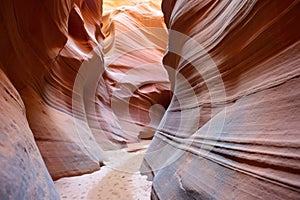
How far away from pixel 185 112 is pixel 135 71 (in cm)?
574

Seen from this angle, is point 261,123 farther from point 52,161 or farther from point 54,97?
point 54,97

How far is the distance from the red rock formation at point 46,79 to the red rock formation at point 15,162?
23.2 inches

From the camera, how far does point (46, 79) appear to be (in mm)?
2732

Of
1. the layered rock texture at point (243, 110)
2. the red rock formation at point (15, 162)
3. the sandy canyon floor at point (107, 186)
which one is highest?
the layered rock texture at point (243, 110)

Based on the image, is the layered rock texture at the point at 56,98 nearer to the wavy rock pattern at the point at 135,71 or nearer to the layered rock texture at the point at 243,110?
the wavy rock pattern at the point at 135,71

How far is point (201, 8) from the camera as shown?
2.10 meters

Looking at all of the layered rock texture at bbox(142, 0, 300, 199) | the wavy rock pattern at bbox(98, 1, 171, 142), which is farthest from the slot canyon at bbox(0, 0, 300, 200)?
the wavy rock pattern at bbox(98, 1, 171, 142)

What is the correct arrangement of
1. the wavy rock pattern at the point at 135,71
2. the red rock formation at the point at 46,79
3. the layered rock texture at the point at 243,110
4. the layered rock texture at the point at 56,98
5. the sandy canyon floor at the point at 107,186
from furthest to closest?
the wavy rock pattern at the point at 135,71
the red rock formation at the point at 46,79
the sandy canyon floor at the point at 107,186
the layered rock texture at the point at 56,98
the layered rock texture at the point at 243,110

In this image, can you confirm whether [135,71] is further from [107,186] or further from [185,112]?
[107,186]

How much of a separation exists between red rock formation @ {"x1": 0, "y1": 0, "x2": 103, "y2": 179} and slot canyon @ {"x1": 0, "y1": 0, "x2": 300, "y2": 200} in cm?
1

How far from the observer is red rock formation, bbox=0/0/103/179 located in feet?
6.00

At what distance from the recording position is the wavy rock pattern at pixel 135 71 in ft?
20.4

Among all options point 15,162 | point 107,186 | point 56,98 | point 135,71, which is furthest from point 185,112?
point 135,71

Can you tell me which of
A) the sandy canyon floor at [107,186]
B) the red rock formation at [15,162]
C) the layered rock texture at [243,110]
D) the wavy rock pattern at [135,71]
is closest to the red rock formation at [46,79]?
the sandy canyon floor at [107,186]
